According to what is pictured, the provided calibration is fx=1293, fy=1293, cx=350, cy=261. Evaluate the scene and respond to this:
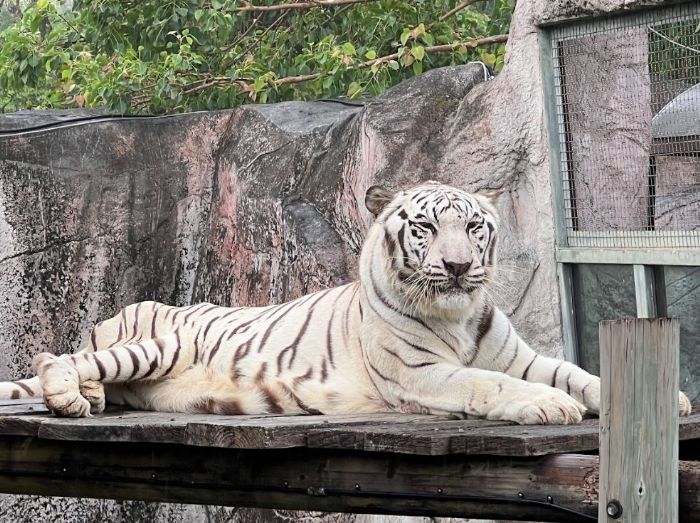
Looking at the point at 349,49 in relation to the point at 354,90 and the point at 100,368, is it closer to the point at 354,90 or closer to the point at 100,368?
the point at 354,90

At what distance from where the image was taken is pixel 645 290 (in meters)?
4.84

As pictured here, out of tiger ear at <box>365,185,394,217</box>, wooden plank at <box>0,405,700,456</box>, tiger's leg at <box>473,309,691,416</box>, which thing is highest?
tiger ear at <box>365,185,394,217</box>

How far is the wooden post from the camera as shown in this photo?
8.81 feet

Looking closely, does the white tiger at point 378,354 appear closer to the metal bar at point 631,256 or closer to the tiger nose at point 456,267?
the tiger nose at point 456,267

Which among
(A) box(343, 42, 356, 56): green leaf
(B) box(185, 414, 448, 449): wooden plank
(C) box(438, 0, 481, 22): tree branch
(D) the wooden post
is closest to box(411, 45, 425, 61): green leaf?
(A) box(343, 42, 356, 56): green leaf

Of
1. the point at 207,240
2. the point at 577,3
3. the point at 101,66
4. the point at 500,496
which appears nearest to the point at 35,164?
the point at 207,240

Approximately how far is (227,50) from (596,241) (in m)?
4.18

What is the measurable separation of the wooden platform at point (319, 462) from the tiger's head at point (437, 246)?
42 centimetres

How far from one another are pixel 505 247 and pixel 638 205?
598mm

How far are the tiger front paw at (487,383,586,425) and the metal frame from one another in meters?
1.31

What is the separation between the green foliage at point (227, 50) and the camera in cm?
757

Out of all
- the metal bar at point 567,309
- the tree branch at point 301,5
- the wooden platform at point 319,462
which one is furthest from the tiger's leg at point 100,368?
the tree branch at point 301,5

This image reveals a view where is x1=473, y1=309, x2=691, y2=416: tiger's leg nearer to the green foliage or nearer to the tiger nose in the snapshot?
the tiger nose

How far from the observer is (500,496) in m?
3.02
